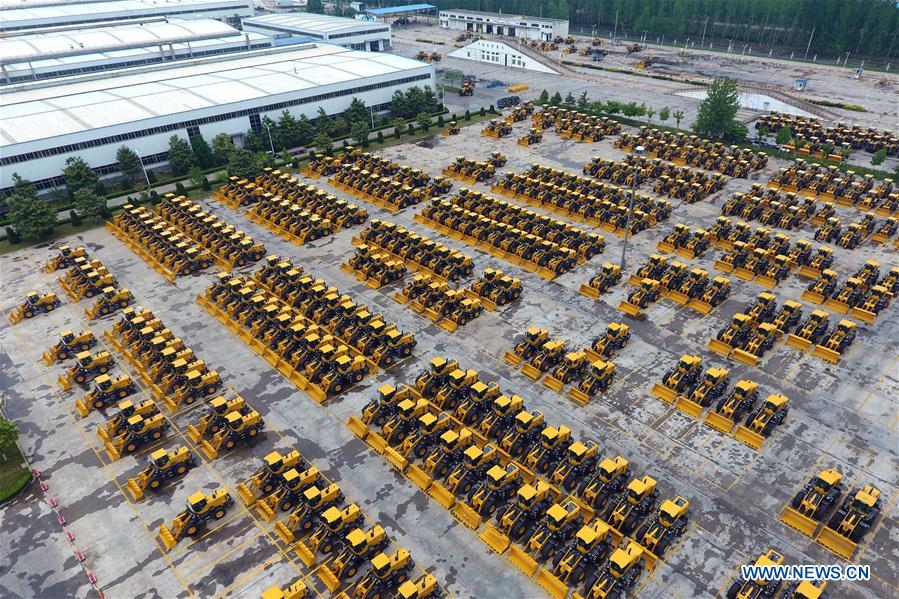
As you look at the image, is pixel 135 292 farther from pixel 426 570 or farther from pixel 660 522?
pixel 660 522

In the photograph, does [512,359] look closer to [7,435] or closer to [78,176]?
[7,435]

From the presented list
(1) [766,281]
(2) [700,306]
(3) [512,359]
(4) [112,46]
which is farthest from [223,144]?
(1) [766,281]

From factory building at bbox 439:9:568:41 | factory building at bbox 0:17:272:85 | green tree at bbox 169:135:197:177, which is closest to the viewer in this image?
green tree at bbox 169:135:197:177

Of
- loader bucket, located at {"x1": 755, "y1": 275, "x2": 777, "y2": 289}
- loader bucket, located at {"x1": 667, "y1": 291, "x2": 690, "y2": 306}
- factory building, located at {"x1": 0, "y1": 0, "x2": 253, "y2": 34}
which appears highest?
factory building, located at {"x1": 0, "y1": 0, "x2": 253, "y2": 34}

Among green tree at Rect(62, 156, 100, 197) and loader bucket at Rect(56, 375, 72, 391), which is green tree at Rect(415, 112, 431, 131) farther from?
loader bucket at Rect(56, 375, 72, 391)

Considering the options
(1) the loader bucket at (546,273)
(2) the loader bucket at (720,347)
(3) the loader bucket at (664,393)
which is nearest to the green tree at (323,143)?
(1) the loader bucket at (546,273)

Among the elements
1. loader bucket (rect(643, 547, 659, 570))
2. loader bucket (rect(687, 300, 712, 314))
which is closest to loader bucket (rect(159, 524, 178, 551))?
loader bucket (rect(643, 547, 659, 570))

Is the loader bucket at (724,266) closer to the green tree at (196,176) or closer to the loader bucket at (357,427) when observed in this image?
the loader bucket at (357,427)
